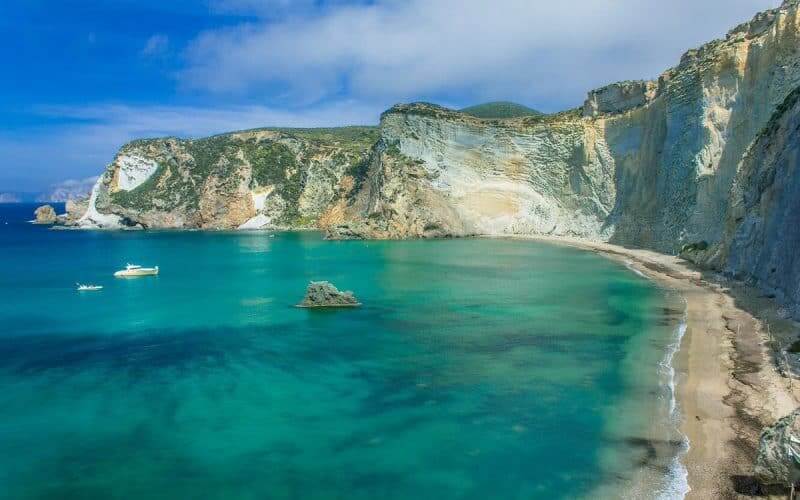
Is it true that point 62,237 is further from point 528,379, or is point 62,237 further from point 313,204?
point 528,379

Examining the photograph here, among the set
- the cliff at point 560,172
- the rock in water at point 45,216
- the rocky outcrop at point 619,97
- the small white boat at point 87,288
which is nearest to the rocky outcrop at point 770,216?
the cliff at point 560,172

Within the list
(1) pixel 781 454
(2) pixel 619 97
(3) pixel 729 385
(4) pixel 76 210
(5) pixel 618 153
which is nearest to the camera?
(1) pixel 781 454

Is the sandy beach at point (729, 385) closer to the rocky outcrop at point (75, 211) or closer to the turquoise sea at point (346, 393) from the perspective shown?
the turquoise sea at point (346, 393)

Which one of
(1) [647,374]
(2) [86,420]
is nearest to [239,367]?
(2) [86,420]

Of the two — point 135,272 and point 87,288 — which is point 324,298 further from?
point 135,272

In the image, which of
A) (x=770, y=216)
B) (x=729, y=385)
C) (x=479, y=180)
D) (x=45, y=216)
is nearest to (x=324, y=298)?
(x=729, y=385)

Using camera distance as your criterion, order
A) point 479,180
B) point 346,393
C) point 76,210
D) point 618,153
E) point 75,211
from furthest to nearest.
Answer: point 76,210 < point 75,211 < point 479,180 < point 618,153 < point 346,393

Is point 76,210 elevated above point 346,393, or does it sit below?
above

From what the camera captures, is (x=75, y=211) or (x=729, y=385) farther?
(x=75, y=211)
